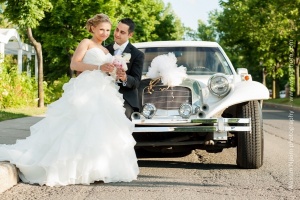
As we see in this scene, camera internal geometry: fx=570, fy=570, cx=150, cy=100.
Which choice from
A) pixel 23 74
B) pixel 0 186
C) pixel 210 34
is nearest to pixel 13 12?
pixel 23 74

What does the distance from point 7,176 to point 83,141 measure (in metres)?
0.88

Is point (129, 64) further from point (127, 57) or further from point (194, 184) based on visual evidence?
point (194, 184)

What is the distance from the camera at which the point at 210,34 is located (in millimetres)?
96438

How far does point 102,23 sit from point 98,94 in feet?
2.79

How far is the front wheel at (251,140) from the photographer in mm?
7148

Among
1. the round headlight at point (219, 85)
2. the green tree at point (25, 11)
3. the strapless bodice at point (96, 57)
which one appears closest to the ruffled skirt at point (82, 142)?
the strapless bodice at point (96, 57)

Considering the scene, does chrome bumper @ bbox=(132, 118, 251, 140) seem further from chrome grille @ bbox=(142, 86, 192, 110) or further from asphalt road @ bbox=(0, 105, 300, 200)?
asphalt road @ bbox=(0, 105, 300, 200)

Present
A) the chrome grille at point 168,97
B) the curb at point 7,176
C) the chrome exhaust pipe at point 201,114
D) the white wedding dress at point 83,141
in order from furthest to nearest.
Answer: the chrome grille at point 168,97 → the chrome exhaust pipe at point 201,114 → the white wedding dress at point 83,141 → the curb at point 7,176

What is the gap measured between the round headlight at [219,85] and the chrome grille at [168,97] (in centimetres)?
31

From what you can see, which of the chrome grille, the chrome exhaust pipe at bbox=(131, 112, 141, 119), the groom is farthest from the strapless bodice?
the chrome grille

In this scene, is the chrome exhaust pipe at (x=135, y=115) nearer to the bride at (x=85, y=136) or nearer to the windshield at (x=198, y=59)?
the bride at (x=85, y=136)

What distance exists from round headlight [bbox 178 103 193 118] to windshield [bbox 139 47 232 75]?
51.0 inches

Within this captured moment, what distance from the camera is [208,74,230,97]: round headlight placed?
7359 millimetres

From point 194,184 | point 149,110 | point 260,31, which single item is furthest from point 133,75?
point 260,31
